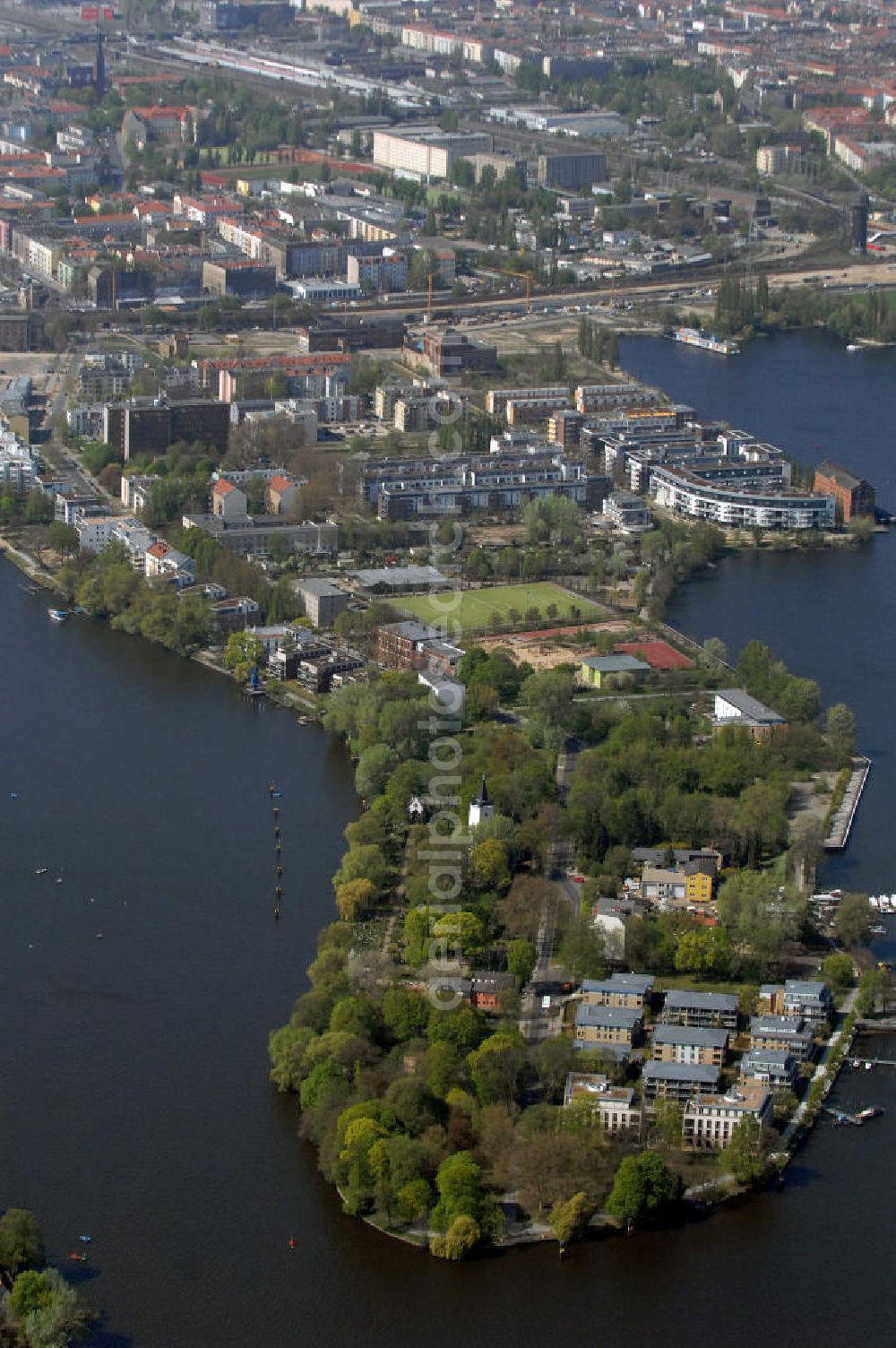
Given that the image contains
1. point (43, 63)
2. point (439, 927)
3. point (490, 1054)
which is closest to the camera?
point (490, 1054)

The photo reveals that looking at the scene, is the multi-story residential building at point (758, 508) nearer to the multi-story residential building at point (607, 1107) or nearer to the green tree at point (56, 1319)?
the multi-story residential building at point (607, 1107)

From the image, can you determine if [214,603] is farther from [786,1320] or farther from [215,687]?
[786,1320]

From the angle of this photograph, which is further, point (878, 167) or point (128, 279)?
point (878, 167)

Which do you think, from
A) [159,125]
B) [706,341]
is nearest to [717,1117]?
[706,341]

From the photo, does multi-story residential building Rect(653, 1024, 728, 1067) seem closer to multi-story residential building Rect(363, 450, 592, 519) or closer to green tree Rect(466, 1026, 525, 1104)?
green tree Rect(466, 1026, 525, 1104)

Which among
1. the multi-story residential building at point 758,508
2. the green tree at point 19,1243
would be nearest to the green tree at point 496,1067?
the green tree at point 19,1243

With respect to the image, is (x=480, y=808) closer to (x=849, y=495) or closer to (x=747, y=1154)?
(x=747, y=1154)

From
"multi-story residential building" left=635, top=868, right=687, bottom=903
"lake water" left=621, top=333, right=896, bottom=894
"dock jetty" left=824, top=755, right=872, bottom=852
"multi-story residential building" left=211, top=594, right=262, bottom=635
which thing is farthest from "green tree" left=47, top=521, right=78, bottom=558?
"multi-story residential building" left=635, top=868, right=687, bottom=903

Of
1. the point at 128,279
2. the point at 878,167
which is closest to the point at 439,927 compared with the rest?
the point at 128,279
